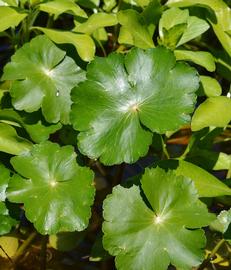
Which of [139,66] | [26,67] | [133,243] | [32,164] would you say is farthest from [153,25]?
[133,243]

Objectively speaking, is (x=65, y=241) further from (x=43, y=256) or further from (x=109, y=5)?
(x=109, y=5)

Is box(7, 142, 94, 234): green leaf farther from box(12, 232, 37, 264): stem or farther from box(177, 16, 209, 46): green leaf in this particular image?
box(177, 16, 209, 46): green leaf

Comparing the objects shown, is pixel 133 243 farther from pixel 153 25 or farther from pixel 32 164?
pixel 153 25

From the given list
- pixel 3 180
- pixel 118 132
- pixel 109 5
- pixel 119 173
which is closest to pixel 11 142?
pixel 3 180

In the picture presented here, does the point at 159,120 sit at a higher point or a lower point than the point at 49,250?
higher

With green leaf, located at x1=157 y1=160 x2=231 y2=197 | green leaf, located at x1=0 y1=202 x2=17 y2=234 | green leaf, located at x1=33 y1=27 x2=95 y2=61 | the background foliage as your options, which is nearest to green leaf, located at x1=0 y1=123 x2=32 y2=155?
the background foliage

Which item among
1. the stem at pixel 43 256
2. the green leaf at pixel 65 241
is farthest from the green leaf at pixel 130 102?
the green leaf at pixel 65 241
